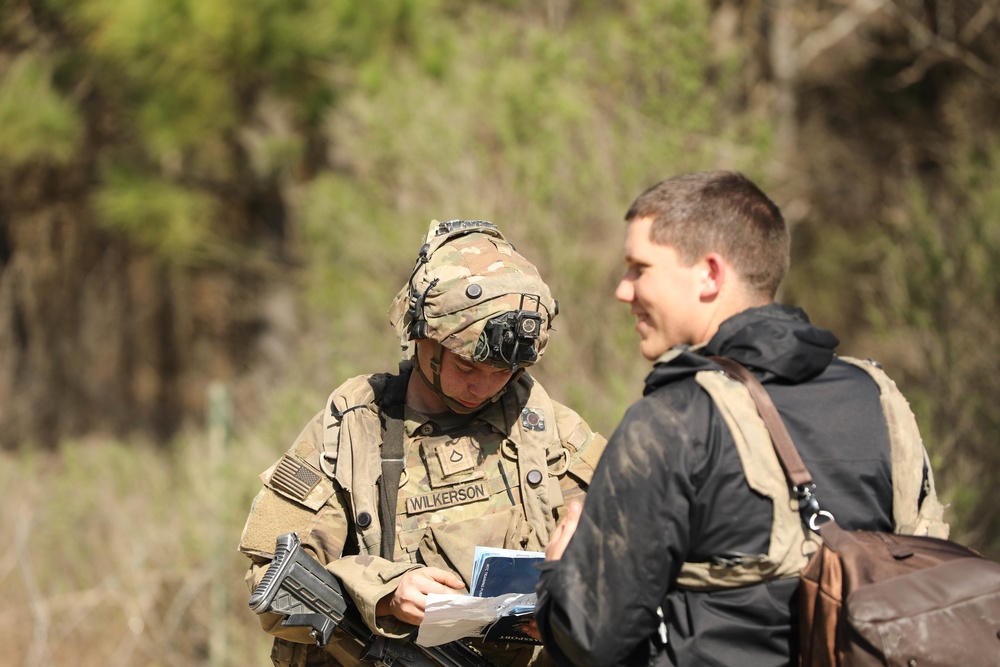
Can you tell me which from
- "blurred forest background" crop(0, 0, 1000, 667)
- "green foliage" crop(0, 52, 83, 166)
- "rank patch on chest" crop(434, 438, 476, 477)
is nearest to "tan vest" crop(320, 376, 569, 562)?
"rank patch on chest" crop(434, 438, 476, 477)

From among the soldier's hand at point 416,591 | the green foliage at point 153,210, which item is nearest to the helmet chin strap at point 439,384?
the soldier's hand at point 416,591

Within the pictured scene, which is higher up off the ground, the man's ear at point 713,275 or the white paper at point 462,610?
the man's ear at point 713,275

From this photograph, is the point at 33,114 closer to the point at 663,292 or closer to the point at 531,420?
the point at 531,420

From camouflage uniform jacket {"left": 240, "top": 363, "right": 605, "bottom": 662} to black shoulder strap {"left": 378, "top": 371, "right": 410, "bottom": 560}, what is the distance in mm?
17

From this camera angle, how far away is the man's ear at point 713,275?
2.01m

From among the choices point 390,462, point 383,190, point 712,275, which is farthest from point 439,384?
point 383,190

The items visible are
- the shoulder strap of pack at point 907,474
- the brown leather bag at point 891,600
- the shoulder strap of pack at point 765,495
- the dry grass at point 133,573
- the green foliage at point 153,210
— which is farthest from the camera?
the green foliage at point 153,210

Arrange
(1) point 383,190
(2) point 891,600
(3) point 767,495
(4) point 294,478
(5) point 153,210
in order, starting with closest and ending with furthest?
(2) point 891,600 → (3) point 767,495 → (4) point 294,478 → (1) point 383,190 → (5) point 153,210

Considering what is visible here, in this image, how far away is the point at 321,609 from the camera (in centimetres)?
245

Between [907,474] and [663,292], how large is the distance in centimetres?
52

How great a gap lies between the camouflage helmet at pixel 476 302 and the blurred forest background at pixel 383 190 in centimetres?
292

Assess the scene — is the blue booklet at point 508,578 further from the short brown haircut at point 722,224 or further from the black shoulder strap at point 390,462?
the short brown haircut at point 722,224

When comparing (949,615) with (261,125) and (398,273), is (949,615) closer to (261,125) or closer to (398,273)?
(398,273)

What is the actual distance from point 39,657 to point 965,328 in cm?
537
